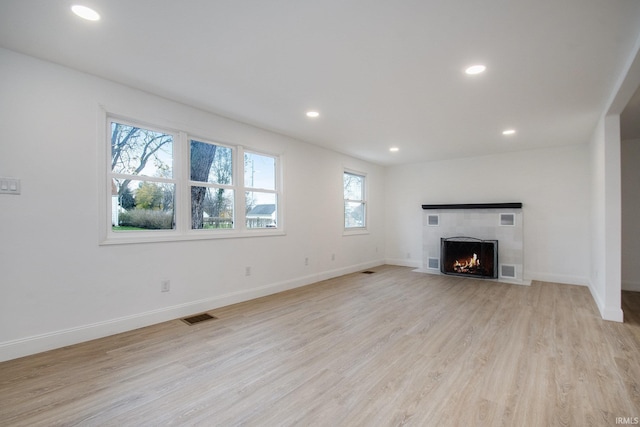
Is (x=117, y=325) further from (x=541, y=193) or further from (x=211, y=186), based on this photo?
(x=541, y=193)

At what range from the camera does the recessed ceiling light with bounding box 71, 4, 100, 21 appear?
1.97m

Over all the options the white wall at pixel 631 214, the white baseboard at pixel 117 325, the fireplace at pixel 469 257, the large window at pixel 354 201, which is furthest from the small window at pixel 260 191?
the white wall at pixel 631 214

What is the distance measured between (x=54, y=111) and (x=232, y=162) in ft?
6.30

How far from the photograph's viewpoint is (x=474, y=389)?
6.90 ft

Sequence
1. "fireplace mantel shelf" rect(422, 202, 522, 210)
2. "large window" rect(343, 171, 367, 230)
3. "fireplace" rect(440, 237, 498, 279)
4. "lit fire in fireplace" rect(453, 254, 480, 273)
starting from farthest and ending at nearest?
"large window" rect(343, 171, 367, 230) → "lit fire in fireplace" rect(453, 254, 480, 273) → "fireplace" rect(440, 237, 498, 279) → "fireplace mantel shelf" rect(422, 202, 522, 210)

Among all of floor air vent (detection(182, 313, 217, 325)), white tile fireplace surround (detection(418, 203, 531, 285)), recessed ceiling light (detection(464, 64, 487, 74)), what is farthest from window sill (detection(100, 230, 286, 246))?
white tile fireplace surround (detection(418, 203, 531, 285))

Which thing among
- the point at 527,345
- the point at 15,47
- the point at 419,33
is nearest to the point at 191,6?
the point at 419,33

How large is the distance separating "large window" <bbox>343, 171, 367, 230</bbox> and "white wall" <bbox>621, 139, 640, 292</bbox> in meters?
4.52

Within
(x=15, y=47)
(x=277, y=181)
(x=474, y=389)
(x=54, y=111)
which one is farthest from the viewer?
(x=277, y=181)

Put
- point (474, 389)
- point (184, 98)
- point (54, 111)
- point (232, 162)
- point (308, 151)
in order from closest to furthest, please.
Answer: point (474, 389)
point (54, 111)
point (184, 98)
point (232, 162)
point (308, 151)

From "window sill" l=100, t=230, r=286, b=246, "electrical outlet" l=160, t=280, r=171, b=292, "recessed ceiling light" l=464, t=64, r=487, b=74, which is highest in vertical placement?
"recessed ceiling light" l=464, t=64, r=487, b=74

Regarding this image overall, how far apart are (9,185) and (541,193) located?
24.3ft

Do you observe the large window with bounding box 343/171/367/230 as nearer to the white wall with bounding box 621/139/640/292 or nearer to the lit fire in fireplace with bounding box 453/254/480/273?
the lit fire in fireplace with bounding box 453/254/480/273

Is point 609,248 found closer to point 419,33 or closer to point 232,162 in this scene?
point 419,33
